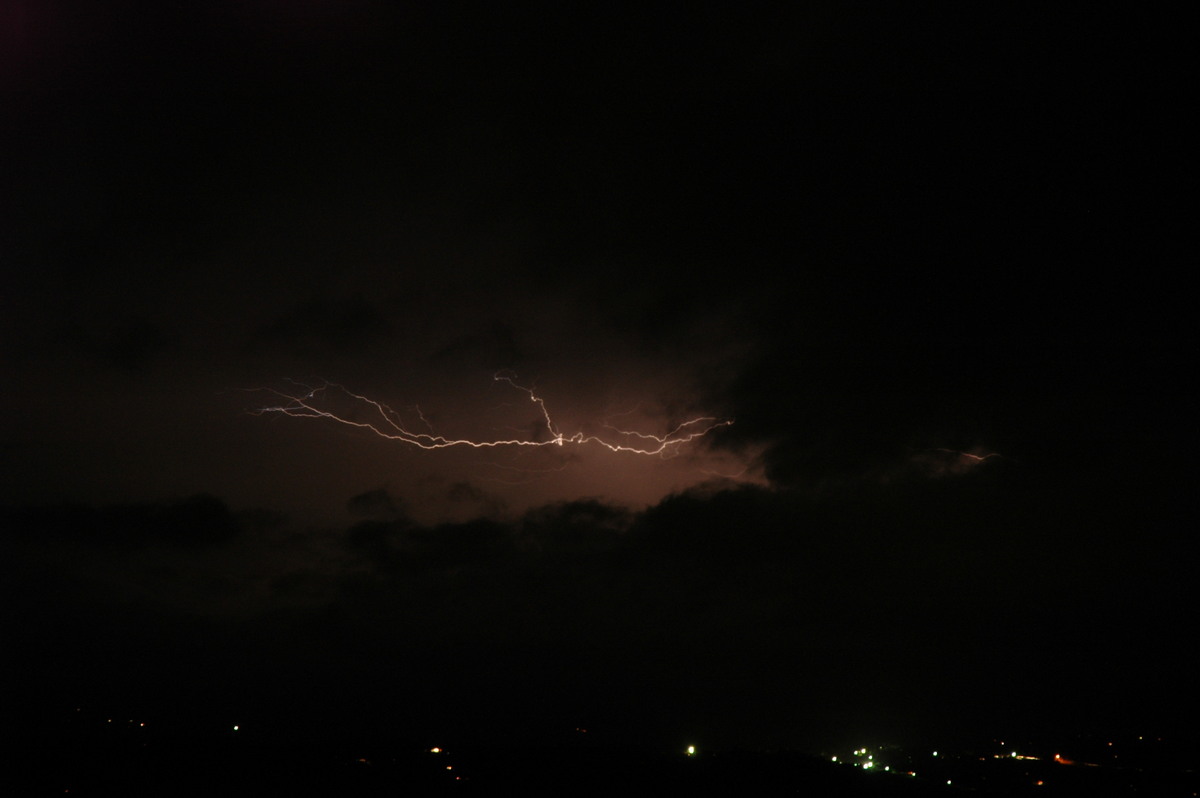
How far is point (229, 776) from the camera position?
58.7 ft

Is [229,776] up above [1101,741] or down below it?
below

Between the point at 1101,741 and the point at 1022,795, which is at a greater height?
the point at 1101,741

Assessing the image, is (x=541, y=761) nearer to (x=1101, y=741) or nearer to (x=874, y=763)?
(x=874, y=763)

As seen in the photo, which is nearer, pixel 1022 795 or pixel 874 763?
pixel 1022 795

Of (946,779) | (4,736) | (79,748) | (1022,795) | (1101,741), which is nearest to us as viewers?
(4,736)

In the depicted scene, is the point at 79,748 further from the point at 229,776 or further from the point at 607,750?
the point at 607,750

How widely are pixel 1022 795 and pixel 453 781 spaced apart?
23.3 m

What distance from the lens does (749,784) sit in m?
24.7

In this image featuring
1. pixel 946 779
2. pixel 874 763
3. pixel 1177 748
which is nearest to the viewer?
pixel 946 779

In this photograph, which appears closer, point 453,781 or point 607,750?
point 453,781

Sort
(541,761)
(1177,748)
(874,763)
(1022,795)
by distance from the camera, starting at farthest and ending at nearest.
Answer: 1. (1177,748)
2. (874,763)
3. (1022,795)
4. (541,761)

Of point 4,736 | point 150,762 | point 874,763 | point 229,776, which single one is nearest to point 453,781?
point 229,776

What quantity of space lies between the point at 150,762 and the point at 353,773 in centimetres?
472

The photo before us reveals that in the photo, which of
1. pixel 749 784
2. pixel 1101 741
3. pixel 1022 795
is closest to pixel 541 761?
pixel 749 784
